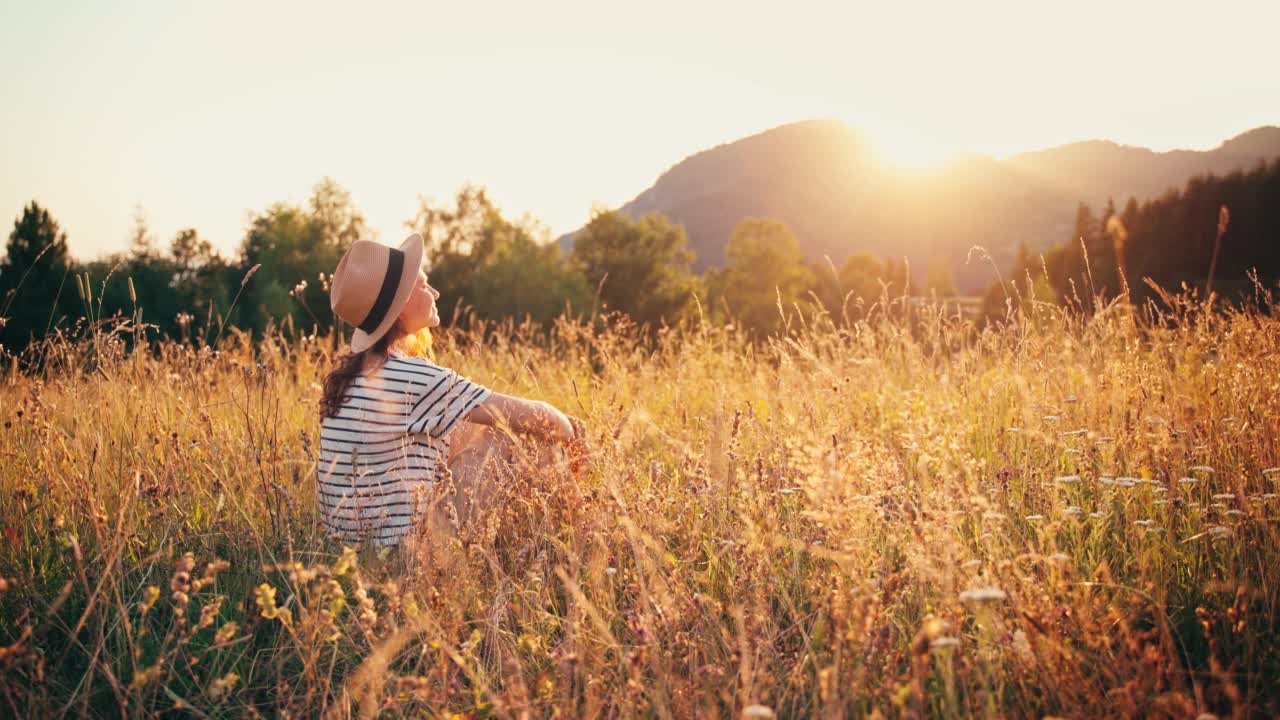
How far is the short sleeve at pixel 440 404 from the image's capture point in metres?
2.95

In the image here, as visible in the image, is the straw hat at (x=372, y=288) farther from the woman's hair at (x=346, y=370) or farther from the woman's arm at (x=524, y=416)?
the woman's arm at (x=524, y=416)

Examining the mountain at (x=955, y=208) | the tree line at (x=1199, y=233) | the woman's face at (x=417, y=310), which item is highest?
the mountain at (x=955, y=208)

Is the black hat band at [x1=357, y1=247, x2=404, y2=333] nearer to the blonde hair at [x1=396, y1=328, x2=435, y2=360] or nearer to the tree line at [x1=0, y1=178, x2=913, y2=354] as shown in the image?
the blonde hair at [x1=396, y1=328, x2=435, y2=360]

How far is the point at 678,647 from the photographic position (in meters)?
2.15

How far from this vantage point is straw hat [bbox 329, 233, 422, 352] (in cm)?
311

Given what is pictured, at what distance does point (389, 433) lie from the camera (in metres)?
3.00

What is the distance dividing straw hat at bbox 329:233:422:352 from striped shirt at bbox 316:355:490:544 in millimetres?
237

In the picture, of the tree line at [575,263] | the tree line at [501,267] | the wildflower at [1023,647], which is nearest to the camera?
the wildflower at [1023,647]

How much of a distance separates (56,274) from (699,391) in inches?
1302

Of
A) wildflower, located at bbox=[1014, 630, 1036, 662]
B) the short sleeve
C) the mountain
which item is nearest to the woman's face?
the short sleeve

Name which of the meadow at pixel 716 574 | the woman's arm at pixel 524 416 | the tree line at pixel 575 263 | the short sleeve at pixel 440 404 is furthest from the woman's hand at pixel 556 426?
the tree line at pixel 575 263

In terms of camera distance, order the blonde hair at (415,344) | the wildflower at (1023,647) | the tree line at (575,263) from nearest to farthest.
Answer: the wildflower at (1023,647), the blonde hair at (415,344), the tree line at (575,263)

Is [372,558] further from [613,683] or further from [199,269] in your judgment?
[199,269]

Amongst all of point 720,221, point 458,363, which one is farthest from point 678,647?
point 720,221
